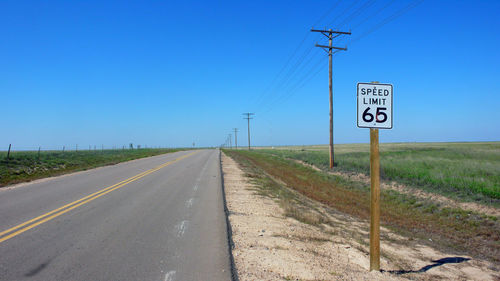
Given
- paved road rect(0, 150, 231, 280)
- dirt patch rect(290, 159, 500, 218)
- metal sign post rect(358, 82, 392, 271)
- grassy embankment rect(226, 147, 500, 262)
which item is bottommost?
grassy embankment rect(226, 147, 500, 262)

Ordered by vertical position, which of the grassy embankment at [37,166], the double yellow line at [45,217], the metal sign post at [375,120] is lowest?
the double yellow line at [45,217]

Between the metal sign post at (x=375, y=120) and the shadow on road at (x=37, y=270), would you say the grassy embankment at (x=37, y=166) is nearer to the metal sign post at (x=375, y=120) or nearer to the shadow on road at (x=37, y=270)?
the shadow on road at (x=37, y=270)

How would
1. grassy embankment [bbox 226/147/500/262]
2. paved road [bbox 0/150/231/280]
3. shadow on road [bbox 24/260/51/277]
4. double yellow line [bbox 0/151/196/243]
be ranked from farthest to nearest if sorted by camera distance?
grassy embankment [bbox 226/147/500/262]
double yellow line [bbox 0/151/196/243]
paved road [bbox 0/150/231/280]
shadow on road [bbox 24/260/51/277]

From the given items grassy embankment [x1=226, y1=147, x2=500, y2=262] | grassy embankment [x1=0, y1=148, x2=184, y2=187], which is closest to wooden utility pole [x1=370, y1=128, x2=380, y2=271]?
grassy embankment [x1=226, y1=147, x2=500, y2=262]

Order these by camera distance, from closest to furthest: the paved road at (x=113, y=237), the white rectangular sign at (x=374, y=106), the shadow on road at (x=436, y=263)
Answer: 1. the paved road at (x=113, y=237)
2. the white rectangular sign at (x=374, y=106)
3. the shadow on road at (x=436, y=263)

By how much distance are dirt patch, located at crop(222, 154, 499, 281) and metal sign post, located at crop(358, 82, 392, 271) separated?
0.60 metres

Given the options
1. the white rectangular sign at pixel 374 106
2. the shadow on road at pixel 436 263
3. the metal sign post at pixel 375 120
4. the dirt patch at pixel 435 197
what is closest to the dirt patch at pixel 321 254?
the shadow on road at pixel 436 263

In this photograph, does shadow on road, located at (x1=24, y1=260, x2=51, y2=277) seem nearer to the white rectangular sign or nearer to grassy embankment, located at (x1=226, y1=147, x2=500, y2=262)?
the white rectangular sign

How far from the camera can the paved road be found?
450 cm

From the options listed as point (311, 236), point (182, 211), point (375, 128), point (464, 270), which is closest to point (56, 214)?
point (182, 211)

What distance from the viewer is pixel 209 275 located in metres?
4.35

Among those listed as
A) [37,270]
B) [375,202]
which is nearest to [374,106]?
[375,202]

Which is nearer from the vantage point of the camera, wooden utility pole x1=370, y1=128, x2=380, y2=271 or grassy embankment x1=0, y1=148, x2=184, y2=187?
wooden utility pole x1=370, y1=128, x2=380, y2=271

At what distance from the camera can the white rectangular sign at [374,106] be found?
15.9 ft
